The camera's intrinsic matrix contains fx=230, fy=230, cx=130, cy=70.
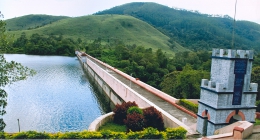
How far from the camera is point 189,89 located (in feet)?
105

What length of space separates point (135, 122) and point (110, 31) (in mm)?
139307

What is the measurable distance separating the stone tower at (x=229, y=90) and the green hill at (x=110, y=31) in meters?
120

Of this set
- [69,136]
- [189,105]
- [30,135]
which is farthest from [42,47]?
[69,136]

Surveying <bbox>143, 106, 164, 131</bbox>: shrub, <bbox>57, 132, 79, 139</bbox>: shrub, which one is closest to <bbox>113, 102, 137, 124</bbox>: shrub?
<bbox>143, 106, 164, 131</bbox>: shrub

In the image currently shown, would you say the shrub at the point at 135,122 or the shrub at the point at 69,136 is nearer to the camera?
the shrub at the point at 69,136

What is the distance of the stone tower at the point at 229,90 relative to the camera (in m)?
11.6

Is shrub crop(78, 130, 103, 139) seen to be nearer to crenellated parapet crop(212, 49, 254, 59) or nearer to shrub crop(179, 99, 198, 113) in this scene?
crenellated parapet crop(212, 49, 254, 59)

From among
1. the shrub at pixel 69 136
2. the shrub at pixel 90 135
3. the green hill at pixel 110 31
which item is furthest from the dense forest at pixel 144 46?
the shrub at pixel 69 136

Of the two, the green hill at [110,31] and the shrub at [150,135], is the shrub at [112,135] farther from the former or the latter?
the green hill at [110,31]

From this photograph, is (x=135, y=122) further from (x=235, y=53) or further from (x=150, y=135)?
(x=235, y=53)

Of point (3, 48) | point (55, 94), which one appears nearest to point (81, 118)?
point (55, 94)

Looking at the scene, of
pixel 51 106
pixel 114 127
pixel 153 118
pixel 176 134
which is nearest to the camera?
pixel 176 134

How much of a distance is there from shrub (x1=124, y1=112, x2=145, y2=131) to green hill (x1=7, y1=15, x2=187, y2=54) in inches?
4631

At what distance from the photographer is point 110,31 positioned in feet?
494
